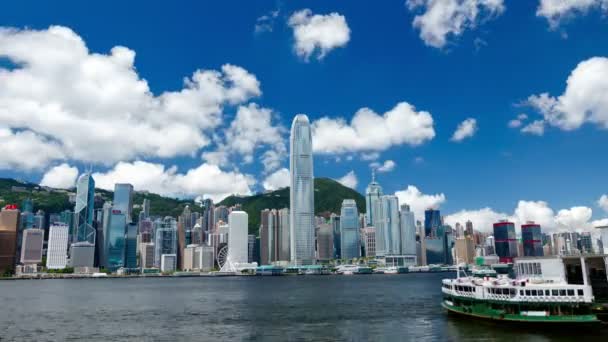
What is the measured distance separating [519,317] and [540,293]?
489cm

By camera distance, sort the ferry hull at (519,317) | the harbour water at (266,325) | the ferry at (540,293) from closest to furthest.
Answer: the ferry hull at (519,317)
the ferry at (540,293)
the harbour water at (266,325)

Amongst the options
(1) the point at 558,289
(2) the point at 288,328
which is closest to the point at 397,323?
(2) the point at 288,328

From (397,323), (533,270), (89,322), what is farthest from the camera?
(89,322)

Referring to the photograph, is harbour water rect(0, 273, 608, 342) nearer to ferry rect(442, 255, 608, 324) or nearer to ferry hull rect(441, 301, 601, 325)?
ferry hull rect(441, 301, 601, 325)

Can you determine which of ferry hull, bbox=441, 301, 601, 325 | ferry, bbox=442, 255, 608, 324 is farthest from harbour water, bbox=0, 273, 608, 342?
ferry, bbox=442, 255, 608, 324

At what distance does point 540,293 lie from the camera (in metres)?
66.8

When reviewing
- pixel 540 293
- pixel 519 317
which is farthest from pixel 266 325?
pixel 540 293

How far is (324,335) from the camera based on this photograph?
236ft

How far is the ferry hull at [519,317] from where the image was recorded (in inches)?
2504

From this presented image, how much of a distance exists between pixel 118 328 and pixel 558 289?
70774 mm

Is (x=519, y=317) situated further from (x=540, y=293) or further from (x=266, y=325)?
(x=266, y=325)

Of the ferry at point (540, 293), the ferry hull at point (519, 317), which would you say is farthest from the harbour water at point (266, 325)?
the ferry at point (540, 293)

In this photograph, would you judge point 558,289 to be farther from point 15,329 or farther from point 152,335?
point 15,329

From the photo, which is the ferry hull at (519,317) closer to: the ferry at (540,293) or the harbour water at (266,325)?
the ferry at (540,293)
